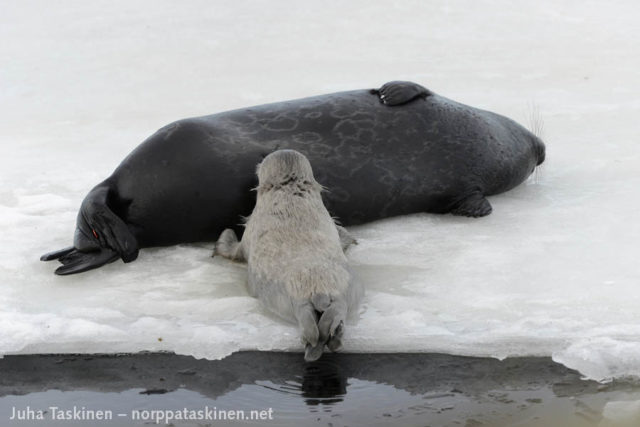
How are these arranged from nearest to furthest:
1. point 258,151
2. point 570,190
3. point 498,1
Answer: point 258,151 → point 570,190 → point 498,1

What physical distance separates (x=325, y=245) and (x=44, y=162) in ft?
8.58

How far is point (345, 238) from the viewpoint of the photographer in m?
4.52

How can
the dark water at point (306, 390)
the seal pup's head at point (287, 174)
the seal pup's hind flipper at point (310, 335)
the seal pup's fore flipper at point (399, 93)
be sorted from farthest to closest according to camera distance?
the seal pup's fore flipper at point (399, 93) < the seal pup's head at point (287, 174) < the seal pup's hind flipper at point (310, 335) < the dark water at point (306, 390)

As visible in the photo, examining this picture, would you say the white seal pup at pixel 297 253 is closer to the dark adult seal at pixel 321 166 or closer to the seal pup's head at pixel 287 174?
the seal pup's head at pixel 287 174

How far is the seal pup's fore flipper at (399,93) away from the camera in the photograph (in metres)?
5.16

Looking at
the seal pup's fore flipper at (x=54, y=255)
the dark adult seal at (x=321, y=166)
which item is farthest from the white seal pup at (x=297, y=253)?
the seal pup's fore flipper at (x=54, y=255)

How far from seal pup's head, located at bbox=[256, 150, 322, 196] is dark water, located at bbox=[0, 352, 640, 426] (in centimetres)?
93

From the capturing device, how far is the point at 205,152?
4676 mm

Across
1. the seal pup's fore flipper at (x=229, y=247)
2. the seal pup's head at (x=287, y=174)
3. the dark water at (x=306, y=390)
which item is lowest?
the dark water at (x=306, y=390)

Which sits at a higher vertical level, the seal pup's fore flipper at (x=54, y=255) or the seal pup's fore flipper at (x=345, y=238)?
the seal pup's fore flipper at (x=345, y=238)

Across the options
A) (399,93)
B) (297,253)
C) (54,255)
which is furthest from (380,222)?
(54,255)

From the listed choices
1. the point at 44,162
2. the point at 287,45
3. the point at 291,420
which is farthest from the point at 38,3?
the point at 291,420

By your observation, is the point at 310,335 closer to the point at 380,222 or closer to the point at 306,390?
the point at 306,390

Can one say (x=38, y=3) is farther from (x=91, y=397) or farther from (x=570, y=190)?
(x=91, y=397)
